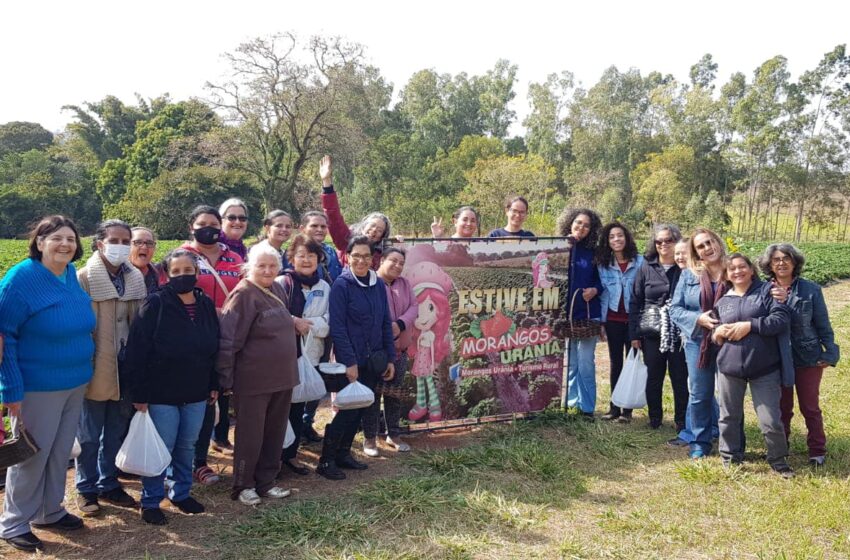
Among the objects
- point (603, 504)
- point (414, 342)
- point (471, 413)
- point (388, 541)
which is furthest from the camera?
point (471, 413)

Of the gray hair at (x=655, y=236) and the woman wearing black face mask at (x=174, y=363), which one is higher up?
the gray hair at (x=655, y=236)

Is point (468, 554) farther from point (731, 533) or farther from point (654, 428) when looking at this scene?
point (654, 428)

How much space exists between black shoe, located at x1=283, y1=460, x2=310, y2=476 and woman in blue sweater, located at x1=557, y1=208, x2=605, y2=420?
10.0ft

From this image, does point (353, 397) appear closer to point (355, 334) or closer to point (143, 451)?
point (355, 334)

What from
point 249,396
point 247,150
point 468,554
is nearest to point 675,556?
point 468,554

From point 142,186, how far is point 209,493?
127 ft

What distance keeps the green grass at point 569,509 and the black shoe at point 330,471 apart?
28cm

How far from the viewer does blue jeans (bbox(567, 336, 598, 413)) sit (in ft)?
20.2

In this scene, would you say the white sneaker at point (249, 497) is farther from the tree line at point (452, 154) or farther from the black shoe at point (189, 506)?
the tree line at point (452, 154)

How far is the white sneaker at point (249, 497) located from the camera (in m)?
4.20

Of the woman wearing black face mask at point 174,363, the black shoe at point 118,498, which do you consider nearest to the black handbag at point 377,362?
the woman wearing black face mask at point 174,363

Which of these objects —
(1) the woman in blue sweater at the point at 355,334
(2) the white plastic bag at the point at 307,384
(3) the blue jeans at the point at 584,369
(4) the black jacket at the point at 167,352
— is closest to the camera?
(4) the black jacket at the point at 167,352

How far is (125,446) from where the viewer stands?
3.66 metres

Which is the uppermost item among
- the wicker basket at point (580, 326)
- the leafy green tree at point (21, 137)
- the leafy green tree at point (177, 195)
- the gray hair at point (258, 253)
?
the leafy green tree at point (21, 137)
